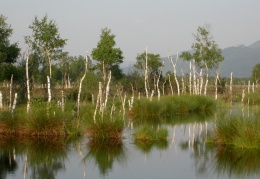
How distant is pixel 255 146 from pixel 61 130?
7090mm

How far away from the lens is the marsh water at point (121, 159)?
11.1 m

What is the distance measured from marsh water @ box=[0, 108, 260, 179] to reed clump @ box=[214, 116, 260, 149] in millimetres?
404

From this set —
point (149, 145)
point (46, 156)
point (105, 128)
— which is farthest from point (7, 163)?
point (149, 145)

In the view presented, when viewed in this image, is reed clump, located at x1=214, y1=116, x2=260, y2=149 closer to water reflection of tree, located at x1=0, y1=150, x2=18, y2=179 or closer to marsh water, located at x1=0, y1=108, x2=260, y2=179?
marsh water, located at x1=0, y1=108, x2=260, y2=179

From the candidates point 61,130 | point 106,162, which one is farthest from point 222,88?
point 106,162

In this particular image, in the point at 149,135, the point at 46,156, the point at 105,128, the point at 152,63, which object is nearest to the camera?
the point at 46,156

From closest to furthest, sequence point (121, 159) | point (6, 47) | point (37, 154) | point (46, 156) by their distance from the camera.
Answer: point (121, 159), point (46, 156), point (37, 154), point (6, 47)

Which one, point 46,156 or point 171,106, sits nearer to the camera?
point 46,156

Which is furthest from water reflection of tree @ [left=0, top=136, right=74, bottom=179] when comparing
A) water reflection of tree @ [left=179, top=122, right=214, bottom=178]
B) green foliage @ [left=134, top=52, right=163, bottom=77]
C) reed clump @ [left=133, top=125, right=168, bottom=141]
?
green foliage @ [left=134, top=52, right=163, bottom=77]

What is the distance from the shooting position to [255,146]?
13.7 meters

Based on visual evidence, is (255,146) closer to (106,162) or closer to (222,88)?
(106,162)

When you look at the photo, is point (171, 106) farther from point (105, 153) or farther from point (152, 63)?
point (152, 63)

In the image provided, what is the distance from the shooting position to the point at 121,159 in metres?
12.9

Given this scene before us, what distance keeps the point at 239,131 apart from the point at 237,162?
1.77m
